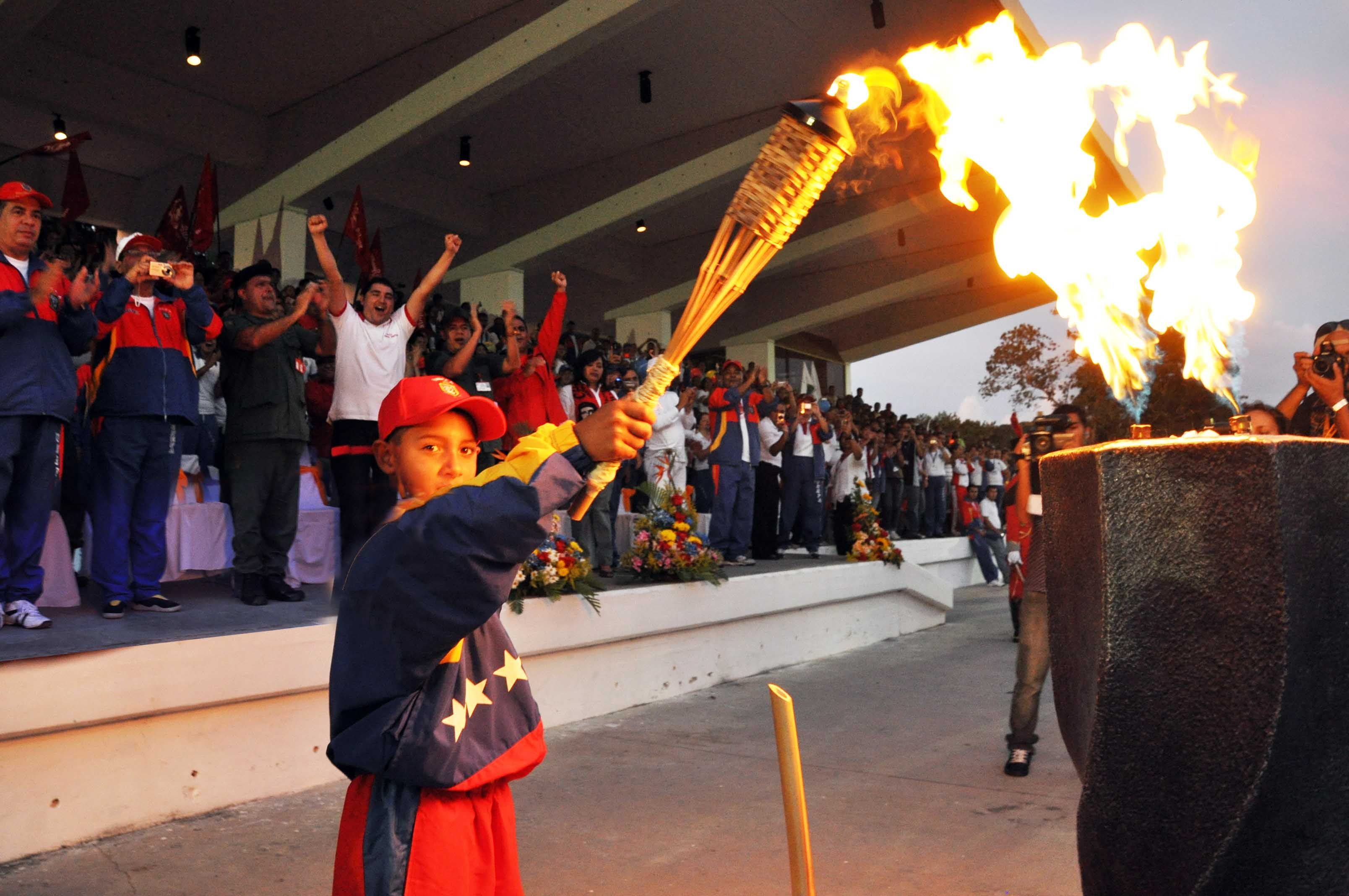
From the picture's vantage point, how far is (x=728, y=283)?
189 cm

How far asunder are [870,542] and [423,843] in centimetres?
981

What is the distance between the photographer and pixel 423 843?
196 cm

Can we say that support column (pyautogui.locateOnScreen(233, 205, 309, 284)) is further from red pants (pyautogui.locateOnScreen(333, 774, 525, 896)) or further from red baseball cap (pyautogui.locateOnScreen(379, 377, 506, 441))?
red pants (pyautogui.locateOnScreen(333, 774, 525, 896))

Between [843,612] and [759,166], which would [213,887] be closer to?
[759,166]

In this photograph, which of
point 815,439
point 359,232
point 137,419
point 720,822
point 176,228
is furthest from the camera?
point 815,439

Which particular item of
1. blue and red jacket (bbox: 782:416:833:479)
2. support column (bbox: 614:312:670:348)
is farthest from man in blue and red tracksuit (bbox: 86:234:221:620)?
support column (bbox: 614:312:670:348)

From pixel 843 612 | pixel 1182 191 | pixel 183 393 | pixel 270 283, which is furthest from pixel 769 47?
pixel 1182 191

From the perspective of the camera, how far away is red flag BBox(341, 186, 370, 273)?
11.1 meters

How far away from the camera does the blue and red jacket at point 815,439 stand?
12000 mm

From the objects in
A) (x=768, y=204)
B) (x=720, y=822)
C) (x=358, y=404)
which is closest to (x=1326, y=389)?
(x=720, y=822)

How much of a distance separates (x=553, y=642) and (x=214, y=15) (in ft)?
27.9

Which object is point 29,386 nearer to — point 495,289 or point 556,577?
point 556,577

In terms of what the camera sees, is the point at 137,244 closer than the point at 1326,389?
No

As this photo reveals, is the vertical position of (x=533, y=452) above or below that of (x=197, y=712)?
above
